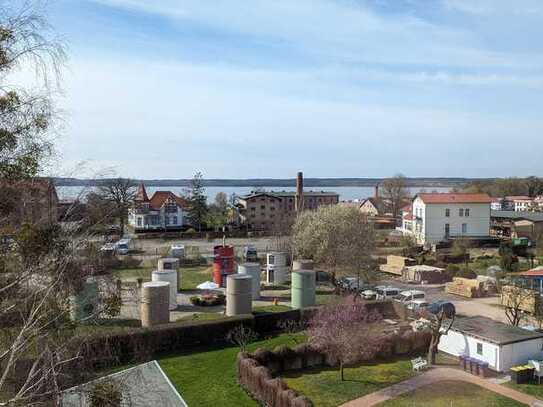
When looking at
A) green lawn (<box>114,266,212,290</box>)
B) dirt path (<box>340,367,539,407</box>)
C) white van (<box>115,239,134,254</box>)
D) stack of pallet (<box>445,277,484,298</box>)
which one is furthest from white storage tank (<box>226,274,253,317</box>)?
white van (<box>115,239,134,254</box>)

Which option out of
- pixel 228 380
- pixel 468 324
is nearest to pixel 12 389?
pixel 228 380

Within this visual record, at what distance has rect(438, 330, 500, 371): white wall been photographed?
22.6 meters

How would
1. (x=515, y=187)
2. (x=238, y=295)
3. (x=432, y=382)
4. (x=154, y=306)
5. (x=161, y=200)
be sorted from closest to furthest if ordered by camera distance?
(x=432, y=382) < (x=154, y=306) < (x=238, y=295) < (x=161, y=200) < (x=515, y=187)

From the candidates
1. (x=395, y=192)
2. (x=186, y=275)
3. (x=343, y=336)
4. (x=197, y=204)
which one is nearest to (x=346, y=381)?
(x=343, y=336)

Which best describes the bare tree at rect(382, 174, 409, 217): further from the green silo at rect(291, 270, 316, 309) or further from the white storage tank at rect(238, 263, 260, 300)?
the green silo at rect(291, 270, 316, 309)

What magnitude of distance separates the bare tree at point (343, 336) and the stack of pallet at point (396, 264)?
74.0 feet

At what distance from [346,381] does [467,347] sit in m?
6.22

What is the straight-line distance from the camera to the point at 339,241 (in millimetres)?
38125

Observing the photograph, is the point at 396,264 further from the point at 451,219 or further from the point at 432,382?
the point at 432,382

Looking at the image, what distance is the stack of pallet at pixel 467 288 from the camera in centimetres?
3750

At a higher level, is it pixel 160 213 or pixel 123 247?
pixel 160 213

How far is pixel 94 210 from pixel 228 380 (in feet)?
48.4

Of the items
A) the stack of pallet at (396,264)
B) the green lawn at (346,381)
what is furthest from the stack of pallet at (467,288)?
the green lawn at (346,381)

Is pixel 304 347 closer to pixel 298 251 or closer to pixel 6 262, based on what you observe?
pixel 6 262
